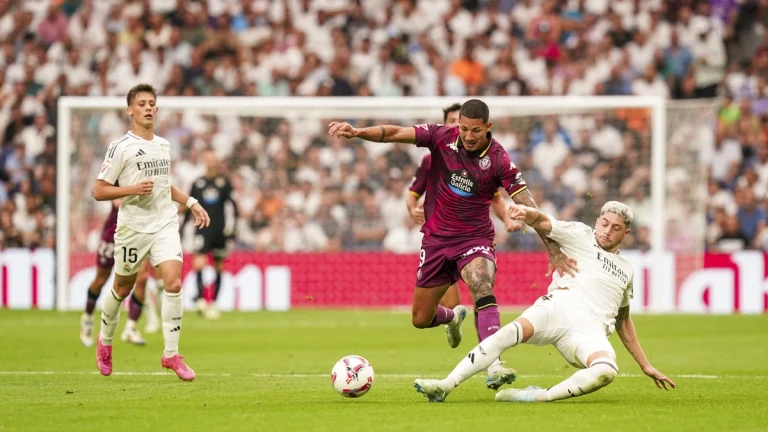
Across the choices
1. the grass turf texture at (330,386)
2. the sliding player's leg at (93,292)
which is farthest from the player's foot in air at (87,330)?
the grass turf texture at (330,386)

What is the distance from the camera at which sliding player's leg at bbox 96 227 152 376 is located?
444 inches

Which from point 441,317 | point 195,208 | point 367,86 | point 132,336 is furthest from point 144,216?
point 367,86

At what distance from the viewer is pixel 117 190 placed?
429 inches

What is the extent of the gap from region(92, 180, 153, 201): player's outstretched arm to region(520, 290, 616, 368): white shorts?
3657 mm

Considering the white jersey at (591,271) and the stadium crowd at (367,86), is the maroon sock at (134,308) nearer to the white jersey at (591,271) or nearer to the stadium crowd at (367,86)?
the white jersey at (591,271)

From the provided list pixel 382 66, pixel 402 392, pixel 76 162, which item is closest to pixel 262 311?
pixel 76 162

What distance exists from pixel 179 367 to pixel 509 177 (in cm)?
341

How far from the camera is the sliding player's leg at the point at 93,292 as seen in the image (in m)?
14.9

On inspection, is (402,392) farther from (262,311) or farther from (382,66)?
(382,66)

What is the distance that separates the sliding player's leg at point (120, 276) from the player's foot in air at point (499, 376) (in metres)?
3.50

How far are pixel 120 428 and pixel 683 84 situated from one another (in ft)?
66.3

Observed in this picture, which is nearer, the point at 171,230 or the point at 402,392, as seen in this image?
the point at 402,392

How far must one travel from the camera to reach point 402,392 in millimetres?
9977

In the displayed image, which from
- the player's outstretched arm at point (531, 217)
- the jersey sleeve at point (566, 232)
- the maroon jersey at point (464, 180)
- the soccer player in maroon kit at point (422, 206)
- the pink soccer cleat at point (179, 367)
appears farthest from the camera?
the soccer player in maroon kit at point (422, 206)
